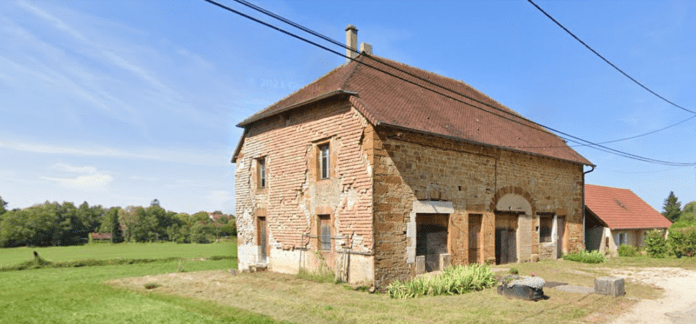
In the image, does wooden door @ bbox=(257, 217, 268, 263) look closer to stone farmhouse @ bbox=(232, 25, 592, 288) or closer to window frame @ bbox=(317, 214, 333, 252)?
stone farmhouse @ bbox=(232, 25, 592, 288)

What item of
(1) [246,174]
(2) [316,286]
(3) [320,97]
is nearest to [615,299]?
(2) [316,286]

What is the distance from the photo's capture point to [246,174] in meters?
17.8

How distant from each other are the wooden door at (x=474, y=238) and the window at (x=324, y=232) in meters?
5.06

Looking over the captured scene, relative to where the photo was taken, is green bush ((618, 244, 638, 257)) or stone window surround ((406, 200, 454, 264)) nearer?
stone window surround ((406, 200, 454, 264))

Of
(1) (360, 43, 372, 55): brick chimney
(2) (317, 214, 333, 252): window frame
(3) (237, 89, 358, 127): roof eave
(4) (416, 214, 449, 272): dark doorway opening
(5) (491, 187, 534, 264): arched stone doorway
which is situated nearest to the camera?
(3) (237, 89, 358, 127): roof eave

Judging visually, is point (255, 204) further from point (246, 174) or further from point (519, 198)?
point (519, 198)

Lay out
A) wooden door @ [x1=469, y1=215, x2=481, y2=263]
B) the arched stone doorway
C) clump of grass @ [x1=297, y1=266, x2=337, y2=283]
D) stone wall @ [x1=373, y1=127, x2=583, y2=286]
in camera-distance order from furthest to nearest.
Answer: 1. the arched stone doorway
2. wooden door @ [x1=469, y1=215, x2=481, y2=263]
3. clump of grass @ [x1=297, y1=266, x2=337, y2=283]
4. stone wall @ [x1=373, y1=127, x2=583, y2=286]

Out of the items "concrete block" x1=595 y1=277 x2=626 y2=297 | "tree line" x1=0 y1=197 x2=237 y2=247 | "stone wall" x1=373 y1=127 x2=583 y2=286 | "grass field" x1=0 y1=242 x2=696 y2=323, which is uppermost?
"stone wall" x1=373 y1=127 x2=583 y2=286

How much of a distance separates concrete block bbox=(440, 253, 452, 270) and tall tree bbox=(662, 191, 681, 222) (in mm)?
61751

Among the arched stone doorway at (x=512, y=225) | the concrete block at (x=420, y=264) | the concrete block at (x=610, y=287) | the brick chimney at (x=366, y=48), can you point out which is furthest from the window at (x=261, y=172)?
the concrete block at (x=610, y=287)

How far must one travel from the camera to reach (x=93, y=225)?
275 ft

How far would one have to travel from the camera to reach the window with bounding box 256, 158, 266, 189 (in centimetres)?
1709

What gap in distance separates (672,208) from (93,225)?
10062 cm

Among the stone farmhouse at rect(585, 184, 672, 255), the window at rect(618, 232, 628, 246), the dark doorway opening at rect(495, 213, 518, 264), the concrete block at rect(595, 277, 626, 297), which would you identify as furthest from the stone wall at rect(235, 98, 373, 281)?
the window at rect(618, 232, 628, 246)
